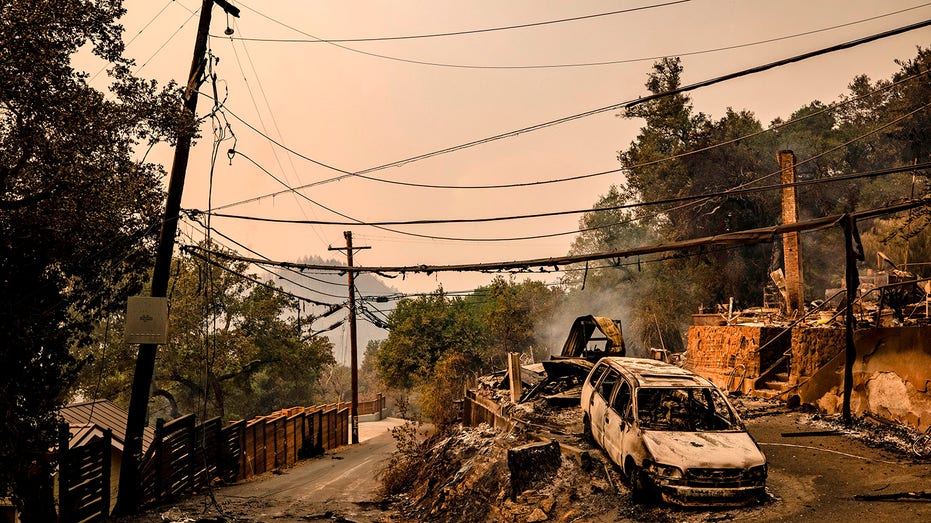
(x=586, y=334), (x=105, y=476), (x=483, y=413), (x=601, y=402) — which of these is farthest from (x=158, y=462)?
(x=586, y=334)

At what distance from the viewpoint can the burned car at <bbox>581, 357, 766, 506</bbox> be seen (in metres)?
9.13

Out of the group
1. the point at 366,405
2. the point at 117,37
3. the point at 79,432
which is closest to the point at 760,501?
the point at 117,37

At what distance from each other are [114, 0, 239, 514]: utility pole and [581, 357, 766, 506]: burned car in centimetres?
901

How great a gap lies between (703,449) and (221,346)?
41.1 metres

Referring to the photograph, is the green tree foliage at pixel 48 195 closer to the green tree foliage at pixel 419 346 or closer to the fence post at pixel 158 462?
the fence post at pixel 158 462

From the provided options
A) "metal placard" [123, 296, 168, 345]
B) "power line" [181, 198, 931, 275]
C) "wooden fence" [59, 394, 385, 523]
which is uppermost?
"power line" [181, 198, 931, 275]

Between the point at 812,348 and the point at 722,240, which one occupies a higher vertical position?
the point at 722,240

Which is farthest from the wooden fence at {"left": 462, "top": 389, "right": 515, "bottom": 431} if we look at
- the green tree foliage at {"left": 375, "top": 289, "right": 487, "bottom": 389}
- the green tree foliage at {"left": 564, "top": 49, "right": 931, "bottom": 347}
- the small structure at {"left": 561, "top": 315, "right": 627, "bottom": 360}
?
the green tree foliage at {"left": 375, "top": 289, "right": 487, "bottom": 389}

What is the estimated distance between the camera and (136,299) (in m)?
13.0

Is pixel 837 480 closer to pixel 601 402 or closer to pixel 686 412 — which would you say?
pixel 686 412

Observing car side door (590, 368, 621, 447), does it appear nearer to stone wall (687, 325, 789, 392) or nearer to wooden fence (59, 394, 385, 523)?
wooden fence (59, 394, 385, 523)

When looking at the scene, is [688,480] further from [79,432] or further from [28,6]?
[79,432]

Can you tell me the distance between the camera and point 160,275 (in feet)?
44.3

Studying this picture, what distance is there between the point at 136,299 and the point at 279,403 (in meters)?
59.0
